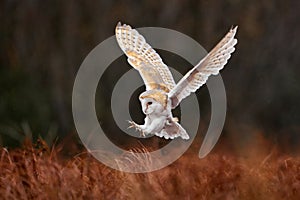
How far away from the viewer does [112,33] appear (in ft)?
30.8

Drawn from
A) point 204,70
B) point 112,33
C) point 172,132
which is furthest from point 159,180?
point 112,33

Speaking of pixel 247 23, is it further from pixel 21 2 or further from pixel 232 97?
pixel 21 2

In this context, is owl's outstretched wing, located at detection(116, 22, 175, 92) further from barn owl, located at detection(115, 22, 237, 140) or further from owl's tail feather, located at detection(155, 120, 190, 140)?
owl's tail feather, located at detection(155, 120, 190, 140)

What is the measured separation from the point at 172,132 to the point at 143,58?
22cm

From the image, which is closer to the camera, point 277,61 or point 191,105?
point 191,105

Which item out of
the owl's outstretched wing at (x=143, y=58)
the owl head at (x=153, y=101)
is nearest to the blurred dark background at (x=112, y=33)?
the owl's outstretched wing at (x=143, y=58)

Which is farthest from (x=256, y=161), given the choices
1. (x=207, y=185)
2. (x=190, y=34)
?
(x=190, y=34)

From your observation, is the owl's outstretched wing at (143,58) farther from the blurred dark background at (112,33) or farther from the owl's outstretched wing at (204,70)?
the blurred dark background at (112,33)

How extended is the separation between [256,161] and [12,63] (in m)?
6.20

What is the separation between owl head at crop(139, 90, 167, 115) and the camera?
2750 millimetres

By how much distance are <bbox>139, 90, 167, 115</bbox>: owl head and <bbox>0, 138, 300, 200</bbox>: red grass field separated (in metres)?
0.72

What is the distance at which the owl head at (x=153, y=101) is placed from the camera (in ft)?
9.02

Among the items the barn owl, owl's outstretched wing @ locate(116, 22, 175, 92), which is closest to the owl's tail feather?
the barn owl

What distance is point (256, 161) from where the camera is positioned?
406 centimetres
